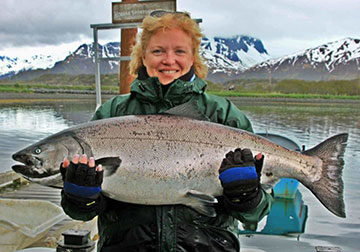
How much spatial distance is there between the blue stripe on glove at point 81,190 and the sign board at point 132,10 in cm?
424

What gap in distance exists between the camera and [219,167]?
249cm

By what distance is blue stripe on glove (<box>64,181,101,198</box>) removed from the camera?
2281 millimetres

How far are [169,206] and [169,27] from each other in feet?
3.88

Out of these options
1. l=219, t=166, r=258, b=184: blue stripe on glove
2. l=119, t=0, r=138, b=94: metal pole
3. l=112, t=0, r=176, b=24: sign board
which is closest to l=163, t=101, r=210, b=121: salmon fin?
l=219, t=166, r=258, b=184: blue stripe on glove

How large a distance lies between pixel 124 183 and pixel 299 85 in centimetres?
16150

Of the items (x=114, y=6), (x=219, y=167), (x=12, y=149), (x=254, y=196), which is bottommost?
(x=12, y=149)

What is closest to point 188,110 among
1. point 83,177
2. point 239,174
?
point 239,174

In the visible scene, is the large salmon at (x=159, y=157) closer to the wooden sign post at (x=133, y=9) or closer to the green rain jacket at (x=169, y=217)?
the green rain jacket at (x=169, y=217)

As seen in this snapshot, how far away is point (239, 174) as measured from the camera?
7.60ft

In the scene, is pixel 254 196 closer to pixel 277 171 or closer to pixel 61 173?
pixel 277 171

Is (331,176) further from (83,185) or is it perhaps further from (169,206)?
(83,185)

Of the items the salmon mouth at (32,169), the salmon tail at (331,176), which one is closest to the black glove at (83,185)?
the salmon mouth at (32,169)

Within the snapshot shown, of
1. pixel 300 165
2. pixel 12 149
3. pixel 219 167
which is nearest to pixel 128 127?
pixel 219 167

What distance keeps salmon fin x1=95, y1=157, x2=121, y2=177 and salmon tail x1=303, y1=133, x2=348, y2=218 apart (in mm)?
1301
